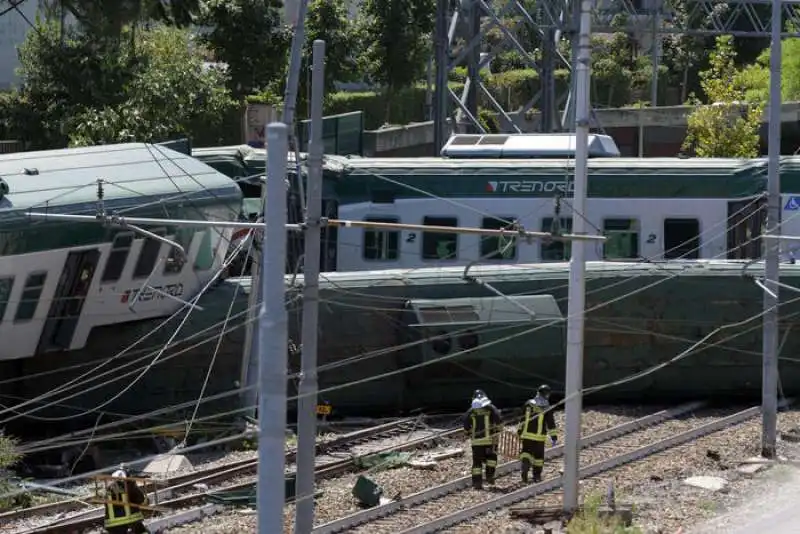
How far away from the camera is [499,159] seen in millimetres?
30578

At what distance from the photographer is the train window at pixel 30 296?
22.9 meters

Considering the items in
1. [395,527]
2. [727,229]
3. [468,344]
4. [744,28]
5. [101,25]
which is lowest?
[395,527]

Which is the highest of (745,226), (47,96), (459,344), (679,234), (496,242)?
(47,96)

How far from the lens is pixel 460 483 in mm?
20891

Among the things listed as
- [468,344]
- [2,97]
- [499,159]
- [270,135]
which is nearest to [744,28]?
[2,97]

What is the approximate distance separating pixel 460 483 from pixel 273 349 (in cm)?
1152

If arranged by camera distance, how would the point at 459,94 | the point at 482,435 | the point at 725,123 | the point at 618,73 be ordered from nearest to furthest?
the point at 482,435 → the point at 725,123 → the point at 459,94 → the point at 618,73

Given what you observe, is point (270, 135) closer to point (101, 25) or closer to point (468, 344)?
point (101, 25)

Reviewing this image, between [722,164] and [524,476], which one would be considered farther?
[722,164]

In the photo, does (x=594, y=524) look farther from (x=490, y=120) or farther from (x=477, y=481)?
(x=490, y=120)

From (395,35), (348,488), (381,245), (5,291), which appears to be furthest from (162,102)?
(348,488)

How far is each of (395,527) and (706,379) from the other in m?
10.6

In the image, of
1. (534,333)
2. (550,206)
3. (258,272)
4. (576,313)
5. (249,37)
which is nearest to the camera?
(576,313)

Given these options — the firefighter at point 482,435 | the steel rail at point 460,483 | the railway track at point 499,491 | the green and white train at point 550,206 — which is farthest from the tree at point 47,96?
the firefighter at point 482,435
